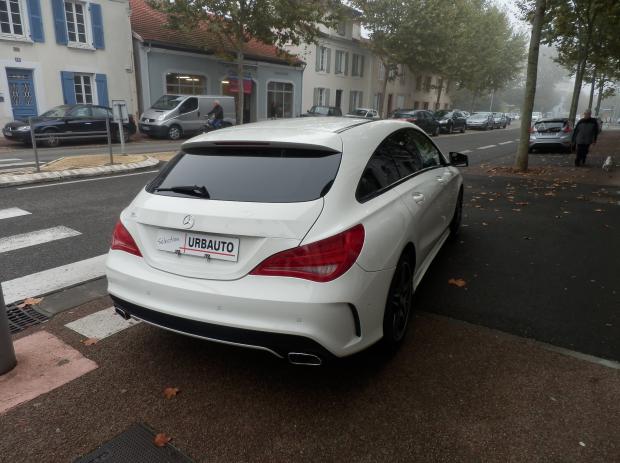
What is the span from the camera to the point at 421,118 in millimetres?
28641

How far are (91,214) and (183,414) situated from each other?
211 inches

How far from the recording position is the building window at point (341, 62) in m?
37.2

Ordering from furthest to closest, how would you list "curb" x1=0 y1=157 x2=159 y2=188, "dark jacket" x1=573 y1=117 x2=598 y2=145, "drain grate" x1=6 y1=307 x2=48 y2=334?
"dark jacket" x1=573 y1=117 x2=598 y2=145 → "curb" x1=0 y1=157 x2=159 y2=188 → "drain grate" x1=6 y1=307 x2=48 y2=334

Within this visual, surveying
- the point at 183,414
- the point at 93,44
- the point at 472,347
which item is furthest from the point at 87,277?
the point at 93,44

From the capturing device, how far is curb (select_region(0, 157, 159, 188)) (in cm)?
941

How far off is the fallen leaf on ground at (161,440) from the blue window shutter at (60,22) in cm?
2282

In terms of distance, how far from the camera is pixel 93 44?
2170 cm

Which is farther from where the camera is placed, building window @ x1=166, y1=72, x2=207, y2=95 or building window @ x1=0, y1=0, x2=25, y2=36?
building window @ x1=166, y1=72, x2=207, y2=95

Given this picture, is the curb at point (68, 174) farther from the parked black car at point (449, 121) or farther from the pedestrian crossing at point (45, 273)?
the parked black car at point (449, 121)

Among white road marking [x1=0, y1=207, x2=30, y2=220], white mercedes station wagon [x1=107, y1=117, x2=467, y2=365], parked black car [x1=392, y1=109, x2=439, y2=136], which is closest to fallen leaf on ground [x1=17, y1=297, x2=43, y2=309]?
white mercedes station wagon [x1=107, y1=117, x2=467, y2=365]

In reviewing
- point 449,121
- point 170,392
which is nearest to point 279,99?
point 449,121

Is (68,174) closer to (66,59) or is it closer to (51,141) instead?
(51,141)

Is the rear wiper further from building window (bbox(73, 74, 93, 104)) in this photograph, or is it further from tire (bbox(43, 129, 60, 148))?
building window (bbox(73, 74, 93, 104))

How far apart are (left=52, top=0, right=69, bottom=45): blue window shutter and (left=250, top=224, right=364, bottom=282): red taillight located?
2269 cm
